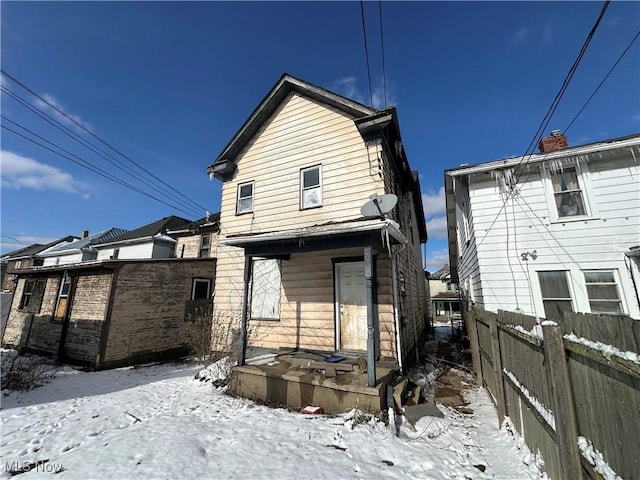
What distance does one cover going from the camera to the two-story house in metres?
7.11

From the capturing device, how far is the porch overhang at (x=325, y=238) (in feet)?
19.6

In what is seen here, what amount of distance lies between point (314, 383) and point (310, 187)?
19.0 feet

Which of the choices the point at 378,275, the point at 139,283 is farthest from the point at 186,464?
the point at 139,283

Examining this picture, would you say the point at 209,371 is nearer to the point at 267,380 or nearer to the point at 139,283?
the point at 267,380

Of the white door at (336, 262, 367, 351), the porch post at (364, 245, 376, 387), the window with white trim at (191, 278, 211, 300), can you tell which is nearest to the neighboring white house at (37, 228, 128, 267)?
the window with white trim at (191, 278, 211, 300)

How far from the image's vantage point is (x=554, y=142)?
30.2 feet

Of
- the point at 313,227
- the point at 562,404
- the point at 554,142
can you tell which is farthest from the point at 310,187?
the point at 554,142

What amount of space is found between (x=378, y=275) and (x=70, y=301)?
12.7 metres

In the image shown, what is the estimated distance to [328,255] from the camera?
324 inches

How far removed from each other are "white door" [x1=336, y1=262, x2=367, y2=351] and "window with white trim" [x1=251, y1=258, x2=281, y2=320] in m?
2.11

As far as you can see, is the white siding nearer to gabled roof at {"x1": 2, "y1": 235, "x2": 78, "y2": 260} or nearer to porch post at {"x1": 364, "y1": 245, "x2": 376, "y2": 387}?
porch post at {"x1": 364, "y1": 245, "x2": 376, "y2": 387}

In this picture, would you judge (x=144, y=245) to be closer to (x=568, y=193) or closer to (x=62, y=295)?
(x=62, y=295)

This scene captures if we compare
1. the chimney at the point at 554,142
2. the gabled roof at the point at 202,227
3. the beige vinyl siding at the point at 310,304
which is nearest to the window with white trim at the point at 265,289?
the beige vinyl siding at the point at 310,304

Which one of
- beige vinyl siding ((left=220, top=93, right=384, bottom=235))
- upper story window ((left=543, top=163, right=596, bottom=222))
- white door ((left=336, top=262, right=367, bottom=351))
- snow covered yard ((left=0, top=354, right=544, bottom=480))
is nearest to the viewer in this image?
snow covered yard ((left=0, top=354, right=544, bottom=480))
